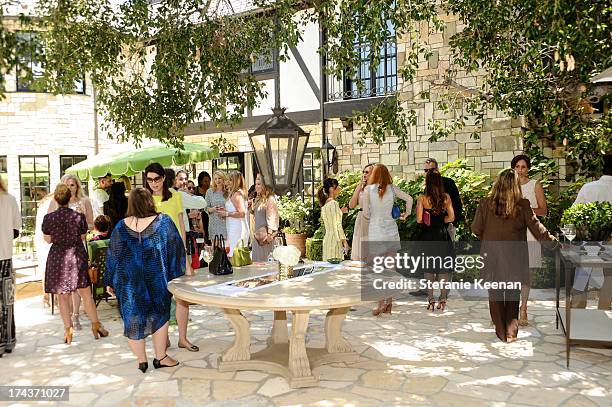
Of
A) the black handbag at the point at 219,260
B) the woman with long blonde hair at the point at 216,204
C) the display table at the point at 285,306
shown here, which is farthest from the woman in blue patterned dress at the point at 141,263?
the woman with long blonde hair at the point at 216,204

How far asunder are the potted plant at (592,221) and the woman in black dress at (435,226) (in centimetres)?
156

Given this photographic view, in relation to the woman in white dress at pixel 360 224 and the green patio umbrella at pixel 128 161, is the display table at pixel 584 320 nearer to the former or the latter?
the woman in white dress at pixel 360 224

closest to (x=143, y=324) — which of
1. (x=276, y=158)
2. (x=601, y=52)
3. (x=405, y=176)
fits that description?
(x=276, y=158)

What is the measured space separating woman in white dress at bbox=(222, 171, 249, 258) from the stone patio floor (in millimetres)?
1291

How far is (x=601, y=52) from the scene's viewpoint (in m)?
4.57

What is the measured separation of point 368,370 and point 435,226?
2.44 meters

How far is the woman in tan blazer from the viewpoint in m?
5.16

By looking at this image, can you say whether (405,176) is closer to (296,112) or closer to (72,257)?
(296,112)

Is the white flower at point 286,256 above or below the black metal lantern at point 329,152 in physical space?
below

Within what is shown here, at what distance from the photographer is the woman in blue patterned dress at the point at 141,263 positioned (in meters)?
4.30

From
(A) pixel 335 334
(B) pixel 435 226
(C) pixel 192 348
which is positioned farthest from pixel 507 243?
(C) pixel 192 348

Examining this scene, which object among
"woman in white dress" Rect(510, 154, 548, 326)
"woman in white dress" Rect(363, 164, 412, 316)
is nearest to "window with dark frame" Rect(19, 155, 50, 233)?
"woman in white dress" Rect(363, 164, 412, 316)

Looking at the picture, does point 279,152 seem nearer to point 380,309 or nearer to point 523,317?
point 380,309

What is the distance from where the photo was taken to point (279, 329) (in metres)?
5.03
